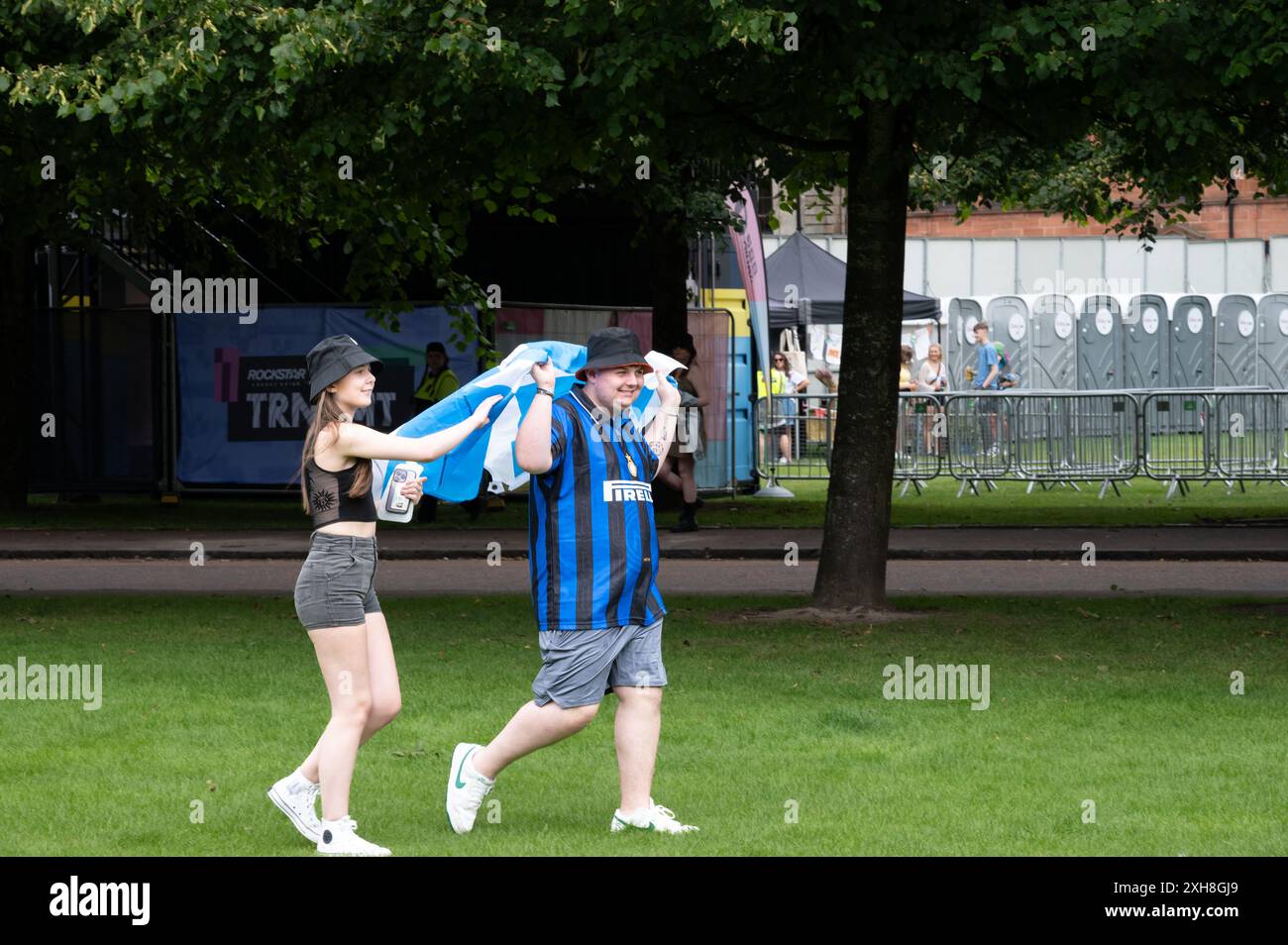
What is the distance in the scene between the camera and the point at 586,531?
22.5ft

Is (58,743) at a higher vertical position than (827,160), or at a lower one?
lower

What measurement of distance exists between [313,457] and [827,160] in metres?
9.82

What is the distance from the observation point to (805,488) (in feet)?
92.9

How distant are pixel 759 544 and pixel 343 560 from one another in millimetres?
12691

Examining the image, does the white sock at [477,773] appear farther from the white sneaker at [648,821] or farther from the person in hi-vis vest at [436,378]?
the person in hi-vis vest at [436,378]

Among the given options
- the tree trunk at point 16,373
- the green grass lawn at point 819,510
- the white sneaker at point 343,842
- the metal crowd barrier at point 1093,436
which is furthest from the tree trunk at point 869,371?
the tree trunk at point 16,373

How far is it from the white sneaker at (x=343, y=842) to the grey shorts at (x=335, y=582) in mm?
666

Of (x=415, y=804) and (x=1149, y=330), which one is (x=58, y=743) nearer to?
(x=415, y=804)

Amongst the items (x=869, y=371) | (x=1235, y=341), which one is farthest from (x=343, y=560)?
(x=1235, y=341)

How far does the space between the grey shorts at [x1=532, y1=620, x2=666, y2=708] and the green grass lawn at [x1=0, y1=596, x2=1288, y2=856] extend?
51 centimetres

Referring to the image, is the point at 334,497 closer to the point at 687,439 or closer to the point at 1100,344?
the point at 687,439

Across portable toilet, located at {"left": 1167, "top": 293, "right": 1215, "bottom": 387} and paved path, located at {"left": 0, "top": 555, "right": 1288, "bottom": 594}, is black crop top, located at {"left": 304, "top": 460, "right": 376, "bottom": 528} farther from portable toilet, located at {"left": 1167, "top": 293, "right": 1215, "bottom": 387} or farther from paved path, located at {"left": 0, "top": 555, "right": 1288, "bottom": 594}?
portable toilet, located at {"left": 1167, "top": 293, "right": 1215, "bottom": 387}

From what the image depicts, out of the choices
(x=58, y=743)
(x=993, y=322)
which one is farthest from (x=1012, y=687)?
(x=993, y=322)

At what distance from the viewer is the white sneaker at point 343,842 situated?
21.6ft
